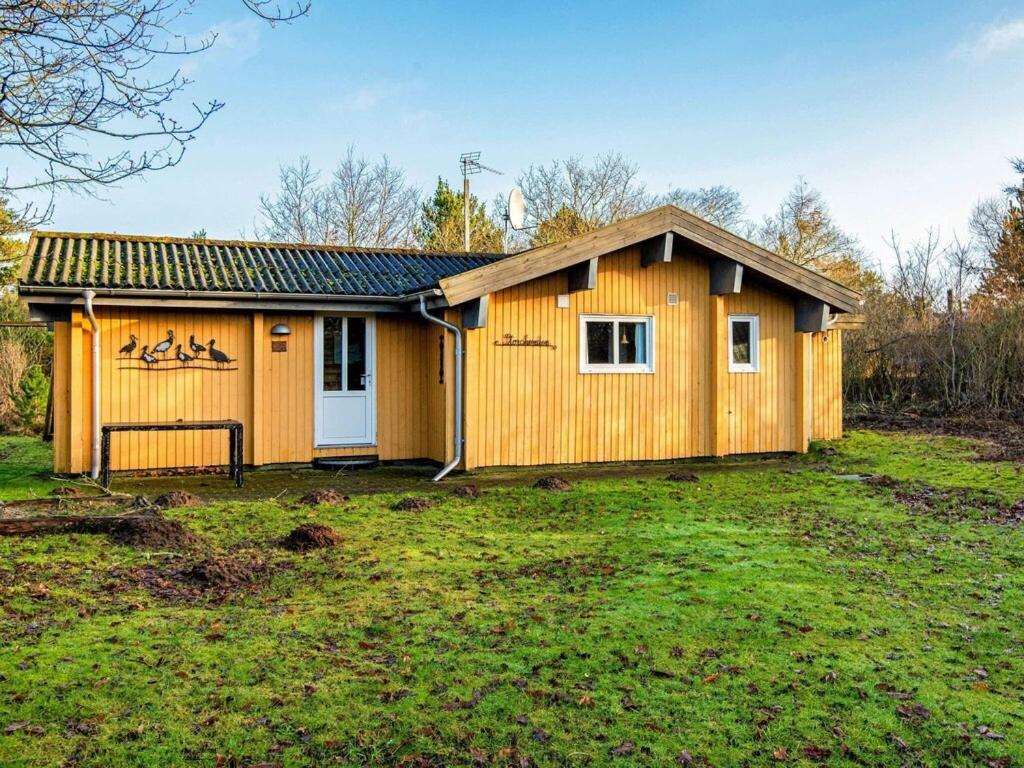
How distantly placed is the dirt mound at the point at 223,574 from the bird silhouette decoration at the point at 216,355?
5.75 metres

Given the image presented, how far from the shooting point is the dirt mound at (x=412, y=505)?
891cm

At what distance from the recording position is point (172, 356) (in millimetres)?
11312

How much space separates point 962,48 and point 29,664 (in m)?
16.4

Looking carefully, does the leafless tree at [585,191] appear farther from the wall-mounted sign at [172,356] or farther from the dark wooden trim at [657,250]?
the wall-mounted sign at [172,356]

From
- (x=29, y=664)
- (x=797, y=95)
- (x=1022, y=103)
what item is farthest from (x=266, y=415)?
(x=1022, y=103)

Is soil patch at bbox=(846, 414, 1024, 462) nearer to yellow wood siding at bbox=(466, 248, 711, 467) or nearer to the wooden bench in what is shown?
yellow wood siding at bbox=(466, 248, 711, 467)

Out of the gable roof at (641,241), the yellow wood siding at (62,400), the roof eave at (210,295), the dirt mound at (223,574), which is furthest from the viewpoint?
the gable roof at (641,241)

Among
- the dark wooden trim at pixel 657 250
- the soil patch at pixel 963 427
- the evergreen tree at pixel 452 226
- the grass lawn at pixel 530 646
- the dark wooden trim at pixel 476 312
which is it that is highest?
the evergreen tree at pixel 452 226

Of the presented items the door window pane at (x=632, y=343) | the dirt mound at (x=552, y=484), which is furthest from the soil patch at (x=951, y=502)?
the dirt mound at (x=552, y=484)

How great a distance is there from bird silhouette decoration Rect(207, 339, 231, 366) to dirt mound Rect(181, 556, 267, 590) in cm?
575

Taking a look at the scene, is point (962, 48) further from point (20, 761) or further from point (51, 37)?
point (20, 761)

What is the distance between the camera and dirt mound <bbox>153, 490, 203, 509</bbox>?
350 inches

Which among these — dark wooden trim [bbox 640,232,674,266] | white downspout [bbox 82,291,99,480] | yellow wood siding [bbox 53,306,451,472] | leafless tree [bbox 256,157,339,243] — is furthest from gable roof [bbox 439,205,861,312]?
leafless tree [bbox 256,157,339,243]

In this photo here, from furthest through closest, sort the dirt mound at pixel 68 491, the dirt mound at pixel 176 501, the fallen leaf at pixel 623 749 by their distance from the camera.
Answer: the dirt mound at pixel 68 491 → the dirt mound at pixel 176 501 → the fallen leaf at pixel 623 749
